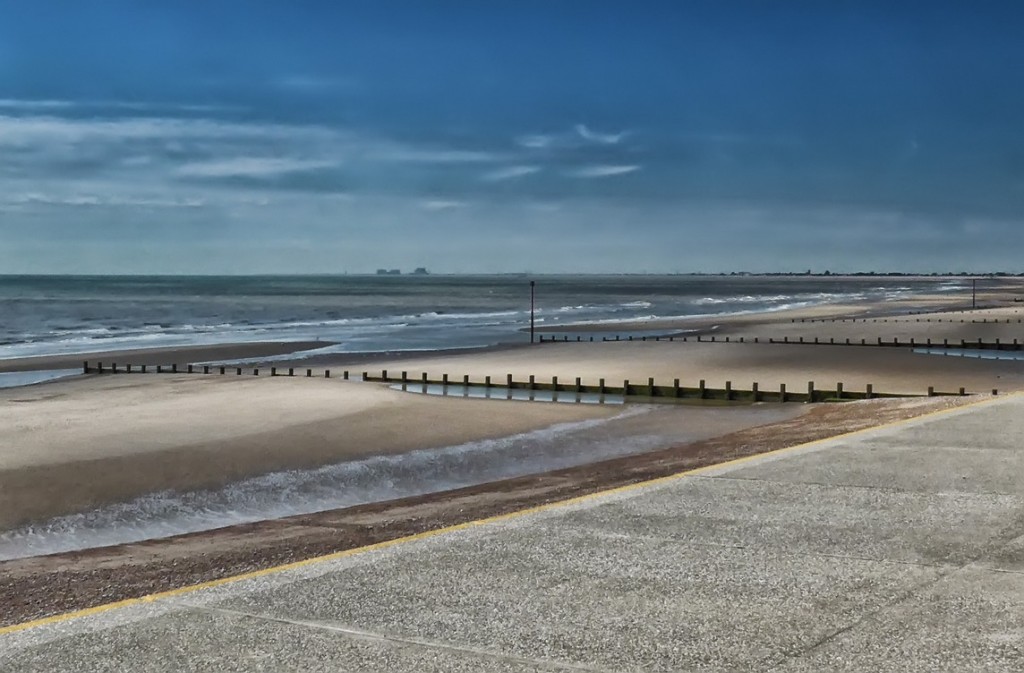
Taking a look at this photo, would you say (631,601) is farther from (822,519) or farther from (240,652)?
(822,519)

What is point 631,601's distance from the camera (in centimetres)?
669

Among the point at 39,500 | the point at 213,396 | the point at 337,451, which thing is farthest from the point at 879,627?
the point at 213,396

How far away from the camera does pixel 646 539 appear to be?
835 cm

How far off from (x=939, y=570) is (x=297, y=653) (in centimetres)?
445

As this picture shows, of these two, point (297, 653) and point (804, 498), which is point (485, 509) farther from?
point (297, 653)

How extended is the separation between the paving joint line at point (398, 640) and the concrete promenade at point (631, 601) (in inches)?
0.6

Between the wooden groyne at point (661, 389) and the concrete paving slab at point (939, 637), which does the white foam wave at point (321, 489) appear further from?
the concrete paving slab at point (939, 637)

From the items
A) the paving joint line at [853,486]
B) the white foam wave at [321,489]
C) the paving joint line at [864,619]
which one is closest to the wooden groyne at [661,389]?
the white foam wave at [321,489]

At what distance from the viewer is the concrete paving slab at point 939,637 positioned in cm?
554

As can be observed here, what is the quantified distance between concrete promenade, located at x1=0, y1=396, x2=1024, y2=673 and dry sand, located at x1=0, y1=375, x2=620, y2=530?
10300 mm

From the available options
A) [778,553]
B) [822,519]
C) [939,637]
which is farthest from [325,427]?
[939,637]

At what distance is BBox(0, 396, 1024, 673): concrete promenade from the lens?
5703mm

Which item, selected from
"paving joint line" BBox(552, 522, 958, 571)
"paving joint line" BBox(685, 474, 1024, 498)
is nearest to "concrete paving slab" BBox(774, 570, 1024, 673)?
"paving joint line" BBox(552, 522, 958, 571)

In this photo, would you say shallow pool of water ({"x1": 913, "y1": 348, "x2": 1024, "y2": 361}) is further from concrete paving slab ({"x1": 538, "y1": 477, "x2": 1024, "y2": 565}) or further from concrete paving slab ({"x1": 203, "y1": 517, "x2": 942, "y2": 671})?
concrete paving slab ({"x1": 203, "y1": 517, "x2": 942, "y2": 671})
